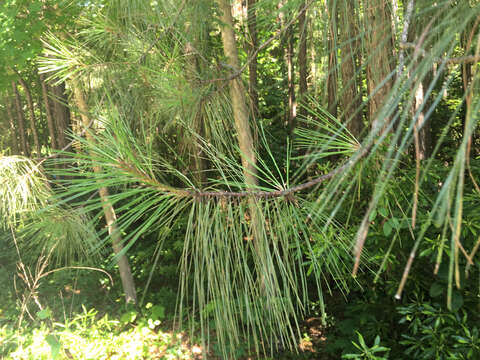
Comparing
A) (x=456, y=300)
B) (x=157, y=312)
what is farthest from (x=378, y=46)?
(x=157, y=312)

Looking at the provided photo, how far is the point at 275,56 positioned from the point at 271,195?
495cm

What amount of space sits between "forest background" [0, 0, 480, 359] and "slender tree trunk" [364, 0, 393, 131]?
0.04 ft

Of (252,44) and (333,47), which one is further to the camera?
(252,44)

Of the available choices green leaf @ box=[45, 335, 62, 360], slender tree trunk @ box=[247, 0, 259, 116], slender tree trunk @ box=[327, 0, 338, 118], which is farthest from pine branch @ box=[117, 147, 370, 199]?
green leaf @ box=[45, 335, 62, 360]

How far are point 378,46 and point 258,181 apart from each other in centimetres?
134

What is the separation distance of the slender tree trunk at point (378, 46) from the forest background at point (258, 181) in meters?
0.01

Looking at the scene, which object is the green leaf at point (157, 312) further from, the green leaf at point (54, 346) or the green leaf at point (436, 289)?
the green leaf at point (436, 289)

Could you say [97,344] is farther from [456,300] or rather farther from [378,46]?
[378,46]

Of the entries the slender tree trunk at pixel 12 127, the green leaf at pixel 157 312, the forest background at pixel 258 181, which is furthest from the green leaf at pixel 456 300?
the slender tree trunk at pixel 12 127

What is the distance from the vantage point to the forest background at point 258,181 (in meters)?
0.64

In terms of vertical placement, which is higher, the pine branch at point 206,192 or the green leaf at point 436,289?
the pine branch at point 206,192

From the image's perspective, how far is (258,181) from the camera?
188 centimetres

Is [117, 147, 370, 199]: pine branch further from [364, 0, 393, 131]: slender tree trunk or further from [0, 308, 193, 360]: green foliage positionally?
[0, 308, 193, 360]: green foliage

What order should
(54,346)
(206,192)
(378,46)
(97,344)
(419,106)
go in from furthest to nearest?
(97,344) < (54,346) < (206,192) < (378,46) < (419,106)
